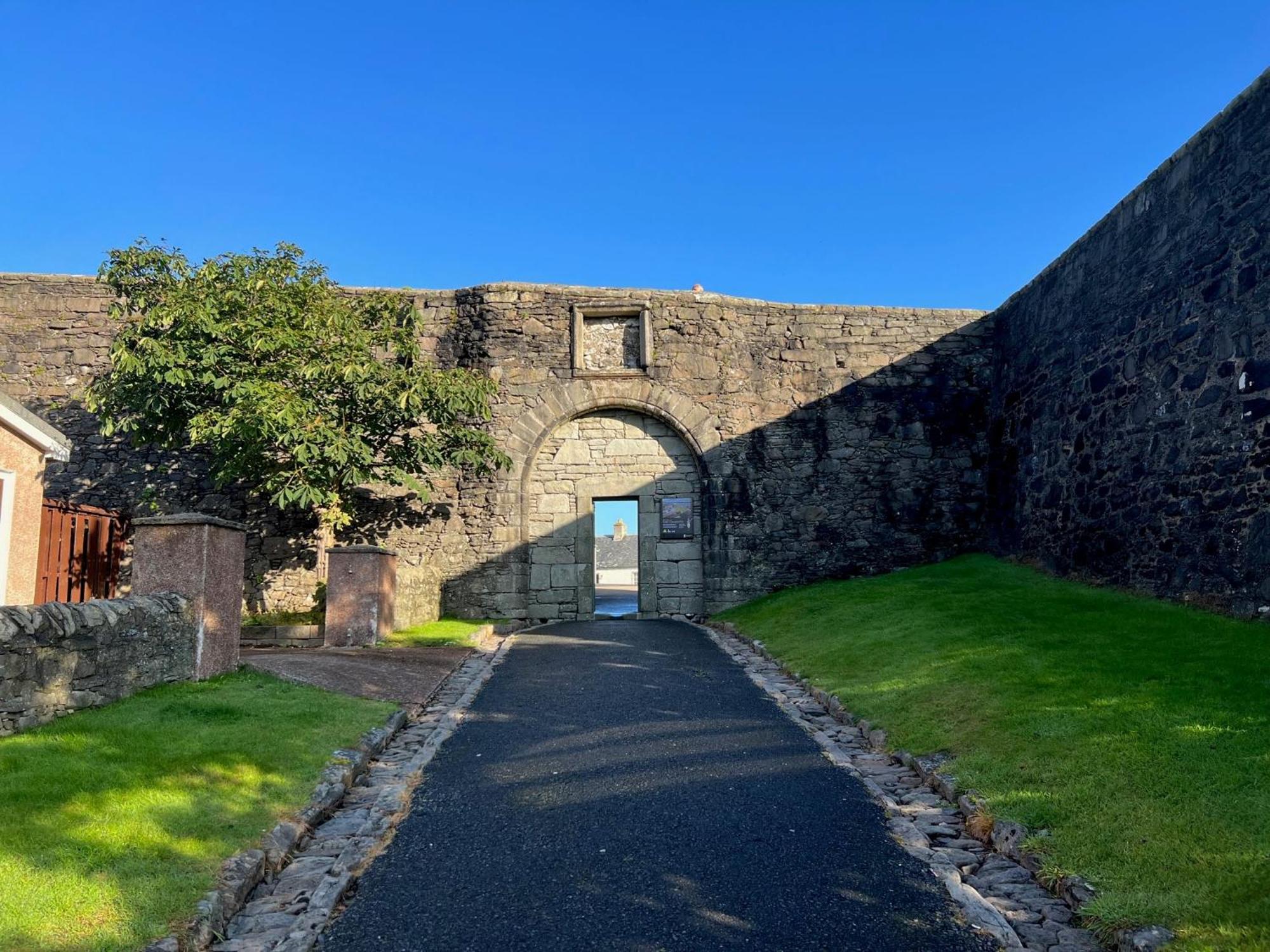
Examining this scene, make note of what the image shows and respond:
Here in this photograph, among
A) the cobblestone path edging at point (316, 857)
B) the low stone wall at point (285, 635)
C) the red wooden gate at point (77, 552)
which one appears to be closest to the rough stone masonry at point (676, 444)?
the red wooden gate at point (77, 552)

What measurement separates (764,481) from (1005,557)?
453 cm

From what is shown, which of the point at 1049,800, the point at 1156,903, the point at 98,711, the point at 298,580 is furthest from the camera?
the point at 298,580

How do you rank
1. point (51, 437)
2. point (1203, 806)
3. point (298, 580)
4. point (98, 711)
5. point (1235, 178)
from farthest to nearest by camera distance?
1. point (298, 580)
2. point (51, 437)
3. point (1235, 178)
4. point (98, 711)
5. point (1203, 806)

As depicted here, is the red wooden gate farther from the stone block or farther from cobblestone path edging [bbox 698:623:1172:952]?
cobblestone path edging [bbox 698:623:1172:952]

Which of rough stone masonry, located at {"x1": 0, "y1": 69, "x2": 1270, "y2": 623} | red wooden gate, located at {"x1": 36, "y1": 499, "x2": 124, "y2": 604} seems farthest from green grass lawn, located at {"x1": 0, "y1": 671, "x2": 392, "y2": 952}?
rough stone masonry, located at {"x1": 0, "y1": 69, "x2": 1270, "y2": 623}

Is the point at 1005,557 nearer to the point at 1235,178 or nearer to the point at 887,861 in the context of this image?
the point at 1235,178

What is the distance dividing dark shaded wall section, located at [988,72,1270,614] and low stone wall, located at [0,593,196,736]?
10.4 m

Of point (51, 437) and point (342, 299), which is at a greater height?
point (342, 299)

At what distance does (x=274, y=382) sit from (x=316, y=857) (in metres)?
9.73

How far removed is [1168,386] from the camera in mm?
10586

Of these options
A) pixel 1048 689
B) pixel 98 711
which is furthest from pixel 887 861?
pixel 98 711

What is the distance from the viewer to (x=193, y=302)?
504 inches

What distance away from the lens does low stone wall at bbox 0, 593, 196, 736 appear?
550 cm

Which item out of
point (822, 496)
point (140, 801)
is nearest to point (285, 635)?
point (140, 801)
